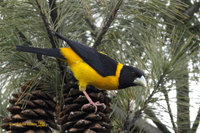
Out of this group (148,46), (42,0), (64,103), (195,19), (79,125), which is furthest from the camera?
(195,19)

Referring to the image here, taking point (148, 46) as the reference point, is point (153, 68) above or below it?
below

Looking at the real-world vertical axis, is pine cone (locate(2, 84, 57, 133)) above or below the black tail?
below

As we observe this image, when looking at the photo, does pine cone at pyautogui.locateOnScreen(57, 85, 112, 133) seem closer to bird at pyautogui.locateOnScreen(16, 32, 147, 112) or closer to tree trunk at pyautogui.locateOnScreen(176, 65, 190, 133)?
bird at pyautogui.locateOnScreen(16, 32, 147, 112)

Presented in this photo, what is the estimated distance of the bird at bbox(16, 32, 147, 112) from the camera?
1694mm

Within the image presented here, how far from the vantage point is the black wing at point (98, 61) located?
174 cm

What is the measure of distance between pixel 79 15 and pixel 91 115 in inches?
25.5

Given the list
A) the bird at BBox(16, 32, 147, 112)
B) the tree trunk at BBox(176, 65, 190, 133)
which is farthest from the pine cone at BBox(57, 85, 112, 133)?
the tree trunk at BBox(176, 65, 190, 133)

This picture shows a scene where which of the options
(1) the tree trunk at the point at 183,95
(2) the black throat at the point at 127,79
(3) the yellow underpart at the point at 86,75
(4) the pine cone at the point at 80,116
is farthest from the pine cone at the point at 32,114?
(1) the tree trunk at the point at 183,95

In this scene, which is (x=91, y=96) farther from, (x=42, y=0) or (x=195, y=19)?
(x=195, y=19)

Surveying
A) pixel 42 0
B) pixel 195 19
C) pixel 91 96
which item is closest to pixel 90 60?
pixel 91 96

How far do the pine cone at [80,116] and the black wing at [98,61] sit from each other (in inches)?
7.3

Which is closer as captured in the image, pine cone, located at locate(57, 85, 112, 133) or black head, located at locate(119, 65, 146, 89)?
pine cone, located at locate(57, 85, 112, 133)

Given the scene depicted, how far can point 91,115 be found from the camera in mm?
1561

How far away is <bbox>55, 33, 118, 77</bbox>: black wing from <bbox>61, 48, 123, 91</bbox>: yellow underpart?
27mm
